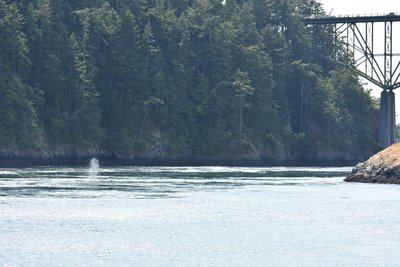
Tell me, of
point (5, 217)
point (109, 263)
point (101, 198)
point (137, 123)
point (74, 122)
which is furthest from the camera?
point (137, 123)

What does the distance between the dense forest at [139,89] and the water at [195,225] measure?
204ft

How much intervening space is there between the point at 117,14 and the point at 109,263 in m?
137

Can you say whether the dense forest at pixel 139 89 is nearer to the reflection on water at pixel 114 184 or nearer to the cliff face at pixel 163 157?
the cliff face at pixel 163 157

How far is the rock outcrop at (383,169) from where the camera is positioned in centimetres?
9319

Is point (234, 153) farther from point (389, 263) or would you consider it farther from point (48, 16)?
point (389, 263)

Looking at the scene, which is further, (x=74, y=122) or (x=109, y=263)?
(x=74, y=122)

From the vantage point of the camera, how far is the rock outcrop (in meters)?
93.2

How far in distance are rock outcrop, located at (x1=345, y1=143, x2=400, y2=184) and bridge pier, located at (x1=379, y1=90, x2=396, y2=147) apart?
81203 millimetres

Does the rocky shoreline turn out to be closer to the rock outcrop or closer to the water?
the rock outcrop

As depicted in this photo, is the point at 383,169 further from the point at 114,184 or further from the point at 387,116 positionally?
the point at 387,116

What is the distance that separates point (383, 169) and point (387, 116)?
3425 inches

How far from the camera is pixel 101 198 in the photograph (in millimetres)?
73000

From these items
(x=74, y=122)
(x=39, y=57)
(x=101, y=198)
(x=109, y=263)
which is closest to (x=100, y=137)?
(x=74, y=122)

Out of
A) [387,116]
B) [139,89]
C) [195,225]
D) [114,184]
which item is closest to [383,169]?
[114,184]
